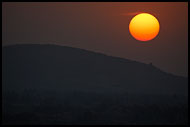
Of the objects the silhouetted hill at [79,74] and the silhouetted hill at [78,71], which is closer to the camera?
the silhouetted hill at [79,74]

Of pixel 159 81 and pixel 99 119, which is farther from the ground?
pixel 159 81

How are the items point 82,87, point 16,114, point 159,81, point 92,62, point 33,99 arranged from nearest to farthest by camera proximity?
point 16,114, point 33,99, point 82,87, point 159,81, point 92,62

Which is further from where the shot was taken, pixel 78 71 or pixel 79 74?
pixel 78 71

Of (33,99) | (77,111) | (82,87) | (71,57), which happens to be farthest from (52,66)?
(77,111)

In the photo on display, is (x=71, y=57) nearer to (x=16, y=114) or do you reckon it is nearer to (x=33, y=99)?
(x=33, y=99)

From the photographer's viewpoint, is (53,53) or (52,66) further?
(53,53)

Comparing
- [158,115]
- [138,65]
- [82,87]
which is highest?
[138,65]

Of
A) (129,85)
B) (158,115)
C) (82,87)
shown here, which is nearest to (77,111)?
(158,115)

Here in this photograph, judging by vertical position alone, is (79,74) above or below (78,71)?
below

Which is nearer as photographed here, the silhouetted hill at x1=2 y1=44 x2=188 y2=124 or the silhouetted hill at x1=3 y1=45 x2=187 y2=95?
the silhouetted hill at x1=2 y1=44 x2=188 y2=124

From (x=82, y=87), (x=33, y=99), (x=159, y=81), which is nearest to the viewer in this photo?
(x=33, y=99)
